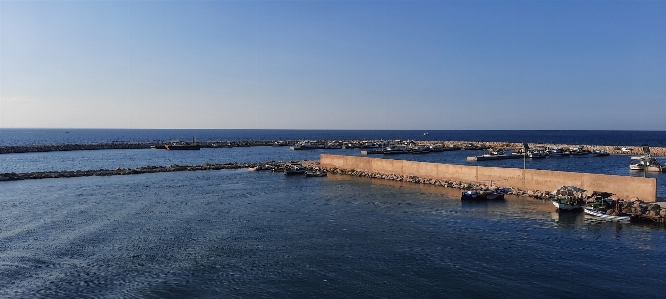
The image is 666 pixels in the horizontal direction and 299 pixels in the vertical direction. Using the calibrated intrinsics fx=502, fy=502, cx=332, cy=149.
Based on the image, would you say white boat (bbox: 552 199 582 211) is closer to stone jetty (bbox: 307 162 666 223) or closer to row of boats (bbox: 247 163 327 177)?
stone jetty (bbox: 307 162 666 223)

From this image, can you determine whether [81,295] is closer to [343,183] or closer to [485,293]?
[485,293]

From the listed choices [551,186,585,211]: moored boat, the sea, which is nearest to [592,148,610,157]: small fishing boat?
the sea

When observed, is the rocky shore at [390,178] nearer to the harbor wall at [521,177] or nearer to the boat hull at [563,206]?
the harbor wall at [521,177]

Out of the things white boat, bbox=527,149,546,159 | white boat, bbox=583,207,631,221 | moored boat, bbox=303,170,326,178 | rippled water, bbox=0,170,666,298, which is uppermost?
white boat, bbox=527,149,546,159

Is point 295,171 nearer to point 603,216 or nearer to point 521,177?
point 521,177

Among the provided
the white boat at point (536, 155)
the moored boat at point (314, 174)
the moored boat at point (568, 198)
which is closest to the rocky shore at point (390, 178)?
the moored boat at point (568, 198)

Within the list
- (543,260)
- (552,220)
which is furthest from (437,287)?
(552,220)
